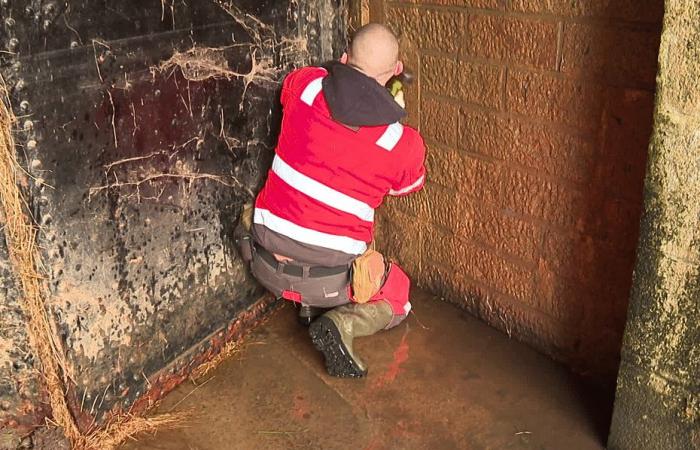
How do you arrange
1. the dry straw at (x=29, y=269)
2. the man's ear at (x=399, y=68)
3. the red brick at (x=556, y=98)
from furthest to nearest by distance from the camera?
the man's ear at (x=399, y=68) → the red brick at (x=556, y=98) → the dry straw at (x=29, y=269)

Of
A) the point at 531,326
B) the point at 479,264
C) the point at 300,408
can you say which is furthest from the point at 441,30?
the point at 300,408

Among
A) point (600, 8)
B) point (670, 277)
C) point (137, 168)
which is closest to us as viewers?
point (670, 277)

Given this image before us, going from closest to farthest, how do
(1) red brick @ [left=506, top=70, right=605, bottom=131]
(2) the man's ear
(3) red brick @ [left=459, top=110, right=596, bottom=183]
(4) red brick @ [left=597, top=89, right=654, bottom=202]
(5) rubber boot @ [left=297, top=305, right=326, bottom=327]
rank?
(4) red brick @ [left=597, top=89, right=654, bottom=202]
(1) red brick @ [left=506, top=70, right=605, bottom=131]
(3) red brick @ [left=459, top=110, right=596, bottom=183]
(2) the man's ear
(5) rubber boot @ [left=297, top=305, right=326, bottom=327]

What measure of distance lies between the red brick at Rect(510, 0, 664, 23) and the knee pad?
1.28 m

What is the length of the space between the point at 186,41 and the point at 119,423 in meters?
1.48

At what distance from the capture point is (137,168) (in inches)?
99.0

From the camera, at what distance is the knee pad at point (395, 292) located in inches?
124

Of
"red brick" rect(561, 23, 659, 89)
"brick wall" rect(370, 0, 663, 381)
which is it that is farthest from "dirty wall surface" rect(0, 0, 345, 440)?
Answer: "red brick" rect(561, 23, 659, 89)

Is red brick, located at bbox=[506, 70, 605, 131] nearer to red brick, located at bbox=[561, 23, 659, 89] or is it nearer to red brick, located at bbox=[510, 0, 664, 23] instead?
red brick, located at bbox=[561, 23, 659, 89]

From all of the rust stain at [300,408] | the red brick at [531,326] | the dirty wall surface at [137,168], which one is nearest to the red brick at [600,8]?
the dirty wall surface at [137,168]

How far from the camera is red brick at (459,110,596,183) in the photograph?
263 cm

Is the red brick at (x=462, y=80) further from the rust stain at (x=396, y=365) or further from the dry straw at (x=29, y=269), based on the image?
the dry straw at (x=29, y=269)

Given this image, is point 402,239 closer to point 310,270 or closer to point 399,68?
point 310,270

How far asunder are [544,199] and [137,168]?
160 cm
